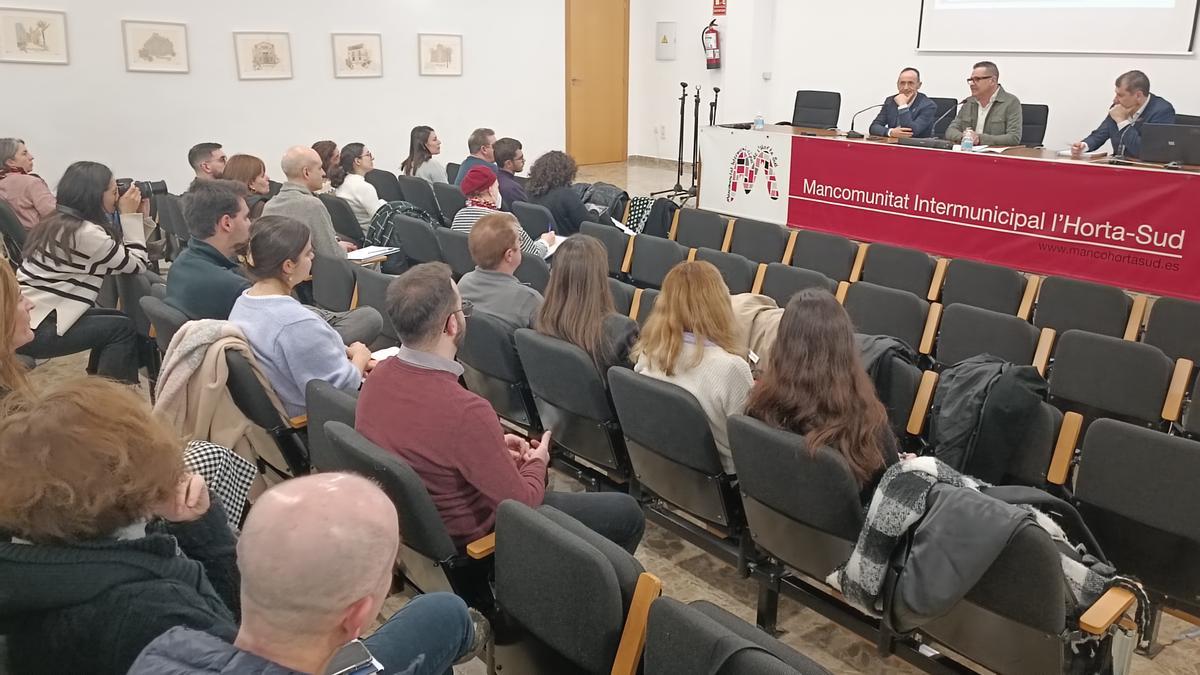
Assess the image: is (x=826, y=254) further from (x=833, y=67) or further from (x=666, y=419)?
(x=833, y=67)

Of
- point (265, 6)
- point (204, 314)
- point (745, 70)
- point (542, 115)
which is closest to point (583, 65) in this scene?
point (542, 115)

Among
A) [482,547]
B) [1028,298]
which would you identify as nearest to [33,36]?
[482,547]

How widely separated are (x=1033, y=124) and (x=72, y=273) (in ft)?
25.6

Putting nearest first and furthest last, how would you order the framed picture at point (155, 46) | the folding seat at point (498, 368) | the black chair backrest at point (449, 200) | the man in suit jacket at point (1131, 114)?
the folding seat at point (498, 368) < the black chair backrest at point (449, 200) < the man in suit jacket at point (1131, 114) < the framed picture at point (155, 46)

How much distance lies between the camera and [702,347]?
9.71ft

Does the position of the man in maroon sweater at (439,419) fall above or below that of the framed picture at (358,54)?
below

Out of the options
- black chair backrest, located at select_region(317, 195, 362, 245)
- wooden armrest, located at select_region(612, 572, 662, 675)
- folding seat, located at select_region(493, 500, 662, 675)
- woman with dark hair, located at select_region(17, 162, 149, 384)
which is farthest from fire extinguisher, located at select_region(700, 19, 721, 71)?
wooden armrest, located at select_region(612, 572, 662, 675)

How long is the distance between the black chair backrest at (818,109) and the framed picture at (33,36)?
7.24 meters

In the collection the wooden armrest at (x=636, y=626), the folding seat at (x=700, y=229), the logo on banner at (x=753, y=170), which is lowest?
the wooden armrest at (x=636, y=626)

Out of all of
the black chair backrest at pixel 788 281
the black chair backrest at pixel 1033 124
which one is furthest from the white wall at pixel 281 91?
the black chair backrest at pixel 788 281

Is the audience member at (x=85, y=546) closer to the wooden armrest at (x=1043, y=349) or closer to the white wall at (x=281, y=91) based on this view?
the wooden armrest at (x=1043, y=349)

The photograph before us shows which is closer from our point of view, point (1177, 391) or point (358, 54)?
point (1177, 391)

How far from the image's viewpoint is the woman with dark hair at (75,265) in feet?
13.9

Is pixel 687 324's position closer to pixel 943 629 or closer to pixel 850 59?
pixel 943 629
